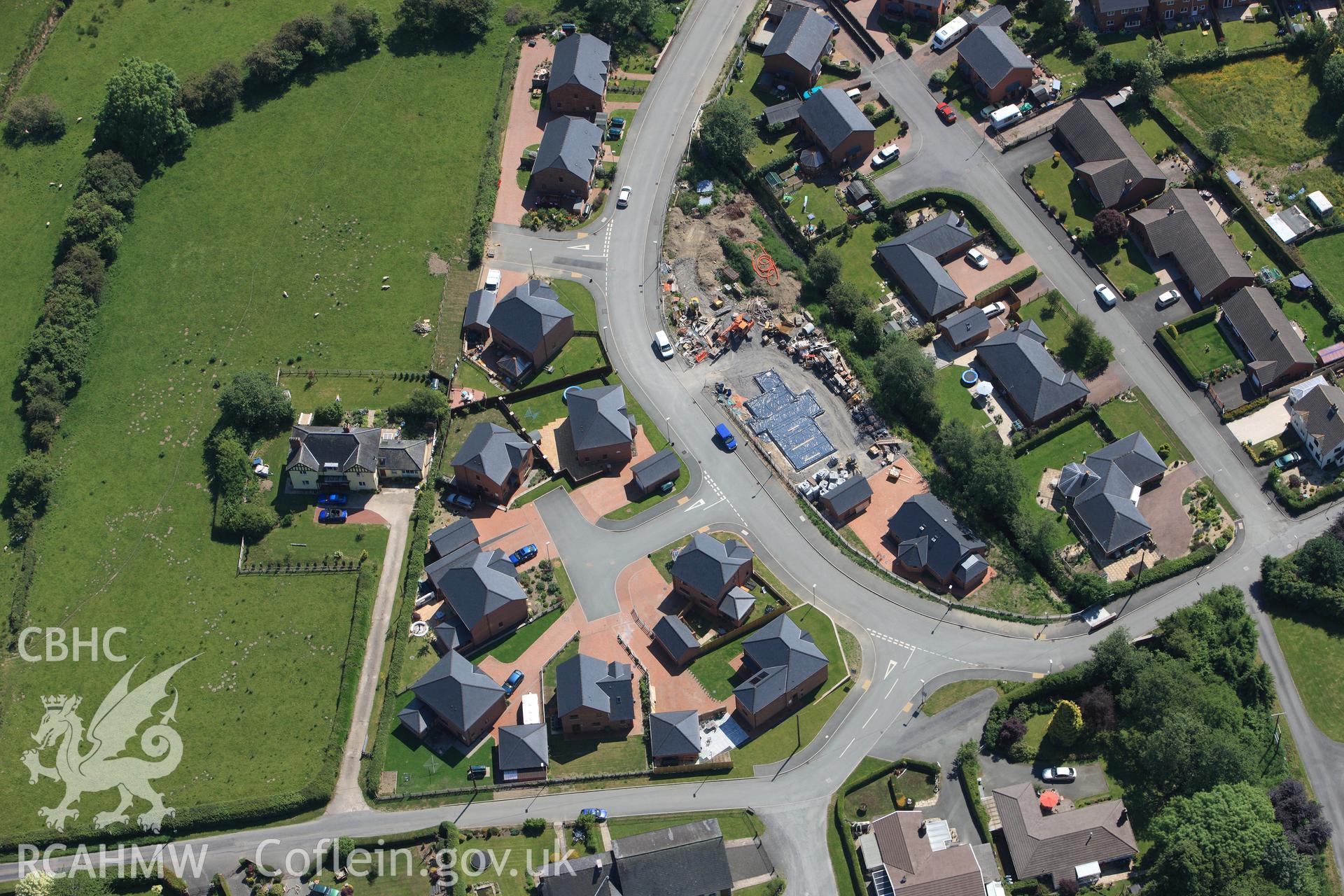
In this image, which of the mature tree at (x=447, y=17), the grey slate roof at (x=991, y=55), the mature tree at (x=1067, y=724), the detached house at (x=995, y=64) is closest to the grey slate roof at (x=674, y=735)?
the mature tree at (x=1067, y=724)

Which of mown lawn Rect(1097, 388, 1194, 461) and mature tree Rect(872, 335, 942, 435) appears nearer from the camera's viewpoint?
mature tree Rect(872, 335, 942, 435)

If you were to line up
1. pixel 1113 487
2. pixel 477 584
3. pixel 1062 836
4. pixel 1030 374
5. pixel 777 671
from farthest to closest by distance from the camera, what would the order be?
pixel 1030 374 → pixel 1113 487 → pixel 477 584 → pixel 777 671 → pixel 1062 836

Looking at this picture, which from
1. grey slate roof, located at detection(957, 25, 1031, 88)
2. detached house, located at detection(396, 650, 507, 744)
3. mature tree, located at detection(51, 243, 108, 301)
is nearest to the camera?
detached house, located at detection(396, 650, 507, 744)

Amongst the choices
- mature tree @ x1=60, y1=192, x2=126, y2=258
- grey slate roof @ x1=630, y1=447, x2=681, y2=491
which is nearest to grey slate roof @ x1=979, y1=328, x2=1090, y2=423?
grey slate roof @ x1=630, y1=447, x2=681, y2=491

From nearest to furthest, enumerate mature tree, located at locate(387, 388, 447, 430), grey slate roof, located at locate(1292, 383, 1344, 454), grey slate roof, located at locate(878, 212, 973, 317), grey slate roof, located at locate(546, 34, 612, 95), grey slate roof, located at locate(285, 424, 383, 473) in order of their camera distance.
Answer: grey slate roof, located at locate(285, 424, 383, 473), grey slate roof, located at locate(1292, 383, 1344, 454), mature tree, located at locate(387, 388, 447, 430), grey slate roof, located at locate(878, 212, 973, 317), grey slate roof, located at locate(546, 34, 612, 95)

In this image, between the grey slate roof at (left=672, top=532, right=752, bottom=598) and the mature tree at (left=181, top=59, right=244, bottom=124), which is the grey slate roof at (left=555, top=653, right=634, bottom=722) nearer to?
the grey slate roof at (left=672, top=532, right=752, bottom=598)

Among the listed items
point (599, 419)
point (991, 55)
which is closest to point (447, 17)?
point (599, 419)

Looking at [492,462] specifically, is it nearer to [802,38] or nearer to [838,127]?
[838,127]

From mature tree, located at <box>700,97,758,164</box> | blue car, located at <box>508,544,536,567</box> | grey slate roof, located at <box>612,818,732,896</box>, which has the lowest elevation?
grey slate roof, located at <box>612,818,732,896</box>
